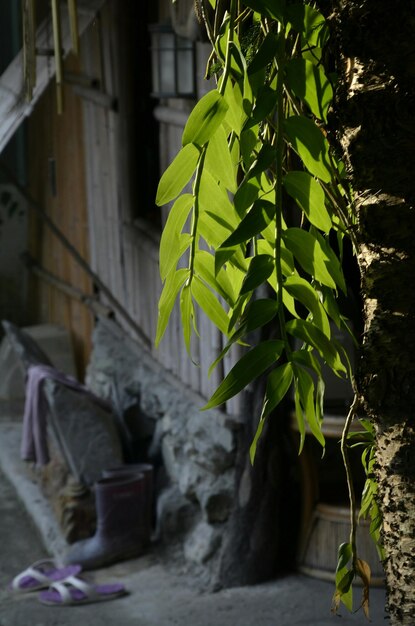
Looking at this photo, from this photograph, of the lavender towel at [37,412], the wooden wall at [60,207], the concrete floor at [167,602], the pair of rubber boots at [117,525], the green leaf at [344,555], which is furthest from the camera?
the wooden wall at [60,207]

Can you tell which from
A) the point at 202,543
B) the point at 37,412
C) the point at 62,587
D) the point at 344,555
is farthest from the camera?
the point at 37,412

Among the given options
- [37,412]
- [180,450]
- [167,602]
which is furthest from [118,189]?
[167,602]

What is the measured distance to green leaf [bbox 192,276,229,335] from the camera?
107 centimetres

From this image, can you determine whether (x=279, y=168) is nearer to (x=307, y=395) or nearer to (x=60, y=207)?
(x=307, y=395)

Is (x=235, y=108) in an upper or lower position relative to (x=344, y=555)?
upper

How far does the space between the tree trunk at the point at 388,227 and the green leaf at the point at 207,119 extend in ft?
0.32

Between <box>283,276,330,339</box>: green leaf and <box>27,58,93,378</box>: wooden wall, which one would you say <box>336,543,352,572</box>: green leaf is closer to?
<box>283,276,330,339</box>: green leaf

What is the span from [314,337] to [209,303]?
0.12 metres

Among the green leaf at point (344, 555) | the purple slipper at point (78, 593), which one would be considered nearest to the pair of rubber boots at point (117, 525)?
the purple slipper at point (78, 593)

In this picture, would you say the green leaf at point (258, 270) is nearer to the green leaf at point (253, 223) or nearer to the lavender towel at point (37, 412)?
the green leaf at point (253, 223)

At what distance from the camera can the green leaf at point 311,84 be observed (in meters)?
0.94

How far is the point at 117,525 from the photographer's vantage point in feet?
19.1

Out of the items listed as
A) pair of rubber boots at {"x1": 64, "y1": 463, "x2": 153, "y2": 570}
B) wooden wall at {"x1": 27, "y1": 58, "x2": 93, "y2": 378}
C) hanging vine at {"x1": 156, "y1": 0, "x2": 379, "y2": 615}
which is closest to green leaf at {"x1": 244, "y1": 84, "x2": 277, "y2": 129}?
hanging vine at {"x1": 156, "y1": 0, "x2": 379, "y2": 615}

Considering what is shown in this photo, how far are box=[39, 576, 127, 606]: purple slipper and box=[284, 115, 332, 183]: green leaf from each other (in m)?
4.61
